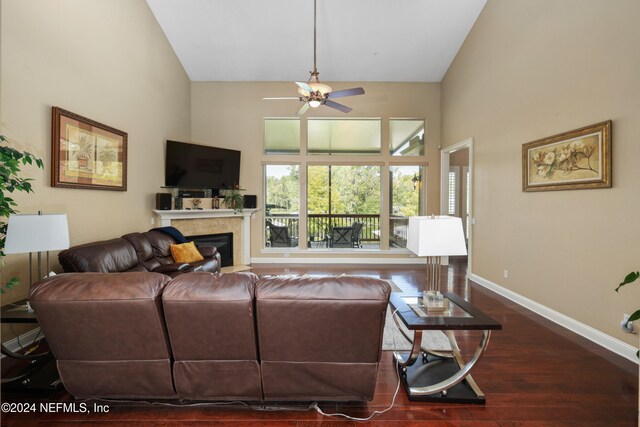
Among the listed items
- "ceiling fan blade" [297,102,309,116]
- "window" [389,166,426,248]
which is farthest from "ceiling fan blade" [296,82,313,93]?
"window" [389,166,426,248]

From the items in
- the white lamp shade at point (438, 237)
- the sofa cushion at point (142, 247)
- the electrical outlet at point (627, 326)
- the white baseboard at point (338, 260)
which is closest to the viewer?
the white lamp shade at point (438, 237)

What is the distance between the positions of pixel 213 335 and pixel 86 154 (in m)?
3.32

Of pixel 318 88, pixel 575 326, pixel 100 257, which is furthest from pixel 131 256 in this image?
pixel 575 326

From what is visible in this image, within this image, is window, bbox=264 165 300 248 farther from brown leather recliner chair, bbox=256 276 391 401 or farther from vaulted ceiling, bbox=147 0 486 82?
brown leather recliner chair, bbox=256 276 391 401

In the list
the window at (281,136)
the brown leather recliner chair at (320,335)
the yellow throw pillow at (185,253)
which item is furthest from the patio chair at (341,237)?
the brown leather recliner chair at (320,335)

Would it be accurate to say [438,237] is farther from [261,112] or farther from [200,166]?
[261,112]

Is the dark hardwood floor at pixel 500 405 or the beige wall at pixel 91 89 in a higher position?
the beige wall at pixel 91 89

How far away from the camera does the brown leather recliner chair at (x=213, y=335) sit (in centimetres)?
160

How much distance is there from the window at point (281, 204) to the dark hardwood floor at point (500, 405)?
14.3ft

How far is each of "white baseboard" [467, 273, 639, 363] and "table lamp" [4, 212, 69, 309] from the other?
500cm

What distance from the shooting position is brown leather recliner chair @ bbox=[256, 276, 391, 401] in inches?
63.2

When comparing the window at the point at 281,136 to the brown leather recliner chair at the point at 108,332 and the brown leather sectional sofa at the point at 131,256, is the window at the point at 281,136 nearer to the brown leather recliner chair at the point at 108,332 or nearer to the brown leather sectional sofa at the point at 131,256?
the brown leather sectional sofa at the point at 131,256

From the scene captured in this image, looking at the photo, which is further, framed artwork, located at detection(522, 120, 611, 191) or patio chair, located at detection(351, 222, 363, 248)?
patio chair, located at detection(351, 222, 363, 248)

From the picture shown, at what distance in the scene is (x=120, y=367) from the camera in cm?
174
